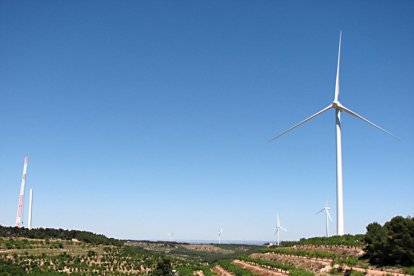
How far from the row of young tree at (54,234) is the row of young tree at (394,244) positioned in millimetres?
67288

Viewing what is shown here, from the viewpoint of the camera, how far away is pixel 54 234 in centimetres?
9375

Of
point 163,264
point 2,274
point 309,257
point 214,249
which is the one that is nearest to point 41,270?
point 2,274

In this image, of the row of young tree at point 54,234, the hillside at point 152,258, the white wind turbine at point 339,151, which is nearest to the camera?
the hillside at point 152,258

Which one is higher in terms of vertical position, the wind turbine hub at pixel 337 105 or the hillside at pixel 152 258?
the wind turbine hub at pixel 337 105

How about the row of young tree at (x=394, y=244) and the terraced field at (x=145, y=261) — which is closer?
the row of young tree at (x=394, y=244)

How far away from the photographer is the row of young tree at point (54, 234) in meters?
86.2

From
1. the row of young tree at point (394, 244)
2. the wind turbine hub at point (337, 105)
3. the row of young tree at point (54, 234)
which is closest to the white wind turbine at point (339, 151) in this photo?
the wind turbine hub at point (337, 105)

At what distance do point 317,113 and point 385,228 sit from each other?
26097mm

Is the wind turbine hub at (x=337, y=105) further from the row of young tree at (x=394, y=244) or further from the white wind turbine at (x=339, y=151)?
the row of young tree at (x=394, y=244)

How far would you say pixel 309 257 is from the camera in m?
51.2

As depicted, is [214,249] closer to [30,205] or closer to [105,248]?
[30,205]

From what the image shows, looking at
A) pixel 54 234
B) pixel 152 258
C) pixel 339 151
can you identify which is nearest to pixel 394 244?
pixel 339 151

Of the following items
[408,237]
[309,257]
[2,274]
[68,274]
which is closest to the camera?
[408,237]

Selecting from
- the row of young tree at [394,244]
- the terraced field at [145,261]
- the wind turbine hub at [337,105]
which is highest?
the wind turbine hub at [337,105]
